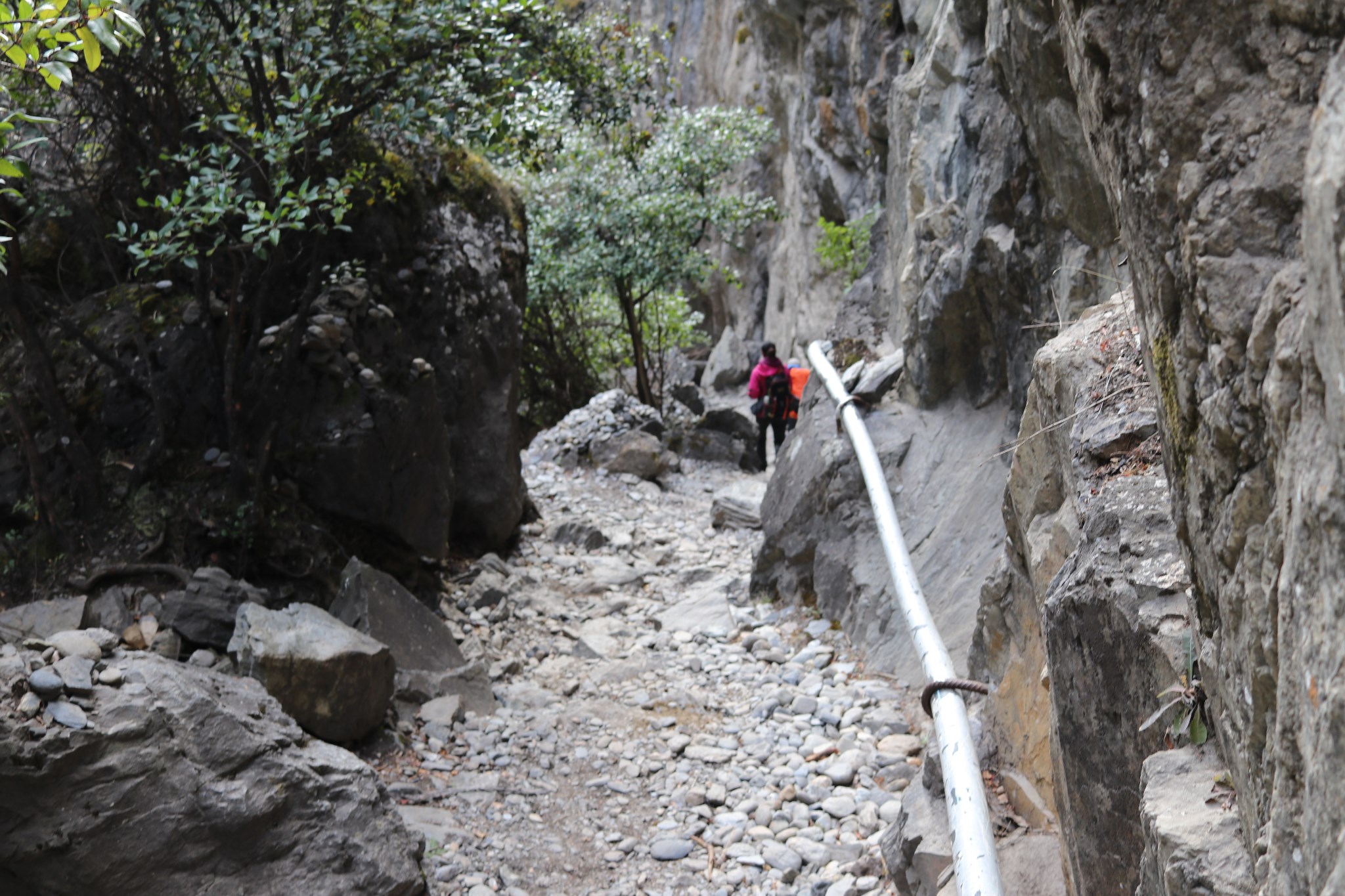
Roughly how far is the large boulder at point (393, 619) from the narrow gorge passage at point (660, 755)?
0.43m

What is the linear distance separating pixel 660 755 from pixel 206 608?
8.51 ft

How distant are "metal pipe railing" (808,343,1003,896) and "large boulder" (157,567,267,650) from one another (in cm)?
351

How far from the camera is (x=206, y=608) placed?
532 centimetres

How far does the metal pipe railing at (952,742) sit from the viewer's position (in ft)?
9.25

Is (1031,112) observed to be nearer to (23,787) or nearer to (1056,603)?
(1056,603)

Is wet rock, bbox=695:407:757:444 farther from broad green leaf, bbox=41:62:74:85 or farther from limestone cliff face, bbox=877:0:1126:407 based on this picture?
broad green leaf, bbox=41:62:74:85

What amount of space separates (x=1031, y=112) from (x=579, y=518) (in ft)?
19.8

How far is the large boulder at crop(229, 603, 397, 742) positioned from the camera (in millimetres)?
4883

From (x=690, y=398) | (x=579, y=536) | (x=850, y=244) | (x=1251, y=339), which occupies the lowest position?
(x=579, y=536)

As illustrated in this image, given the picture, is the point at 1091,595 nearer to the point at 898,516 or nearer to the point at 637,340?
the point at 898,516

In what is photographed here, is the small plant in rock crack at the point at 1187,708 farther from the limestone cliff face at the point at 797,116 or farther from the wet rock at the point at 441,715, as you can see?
the limestone cliff face at the point at 797,116

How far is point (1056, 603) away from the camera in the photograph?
8.61 feet

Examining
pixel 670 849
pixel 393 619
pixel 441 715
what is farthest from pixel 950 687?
pixel 393 619

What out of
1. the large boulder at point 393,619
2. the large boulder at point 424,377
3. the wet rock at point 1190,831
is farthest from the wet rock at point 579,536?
the wet rock at point 1190,831
